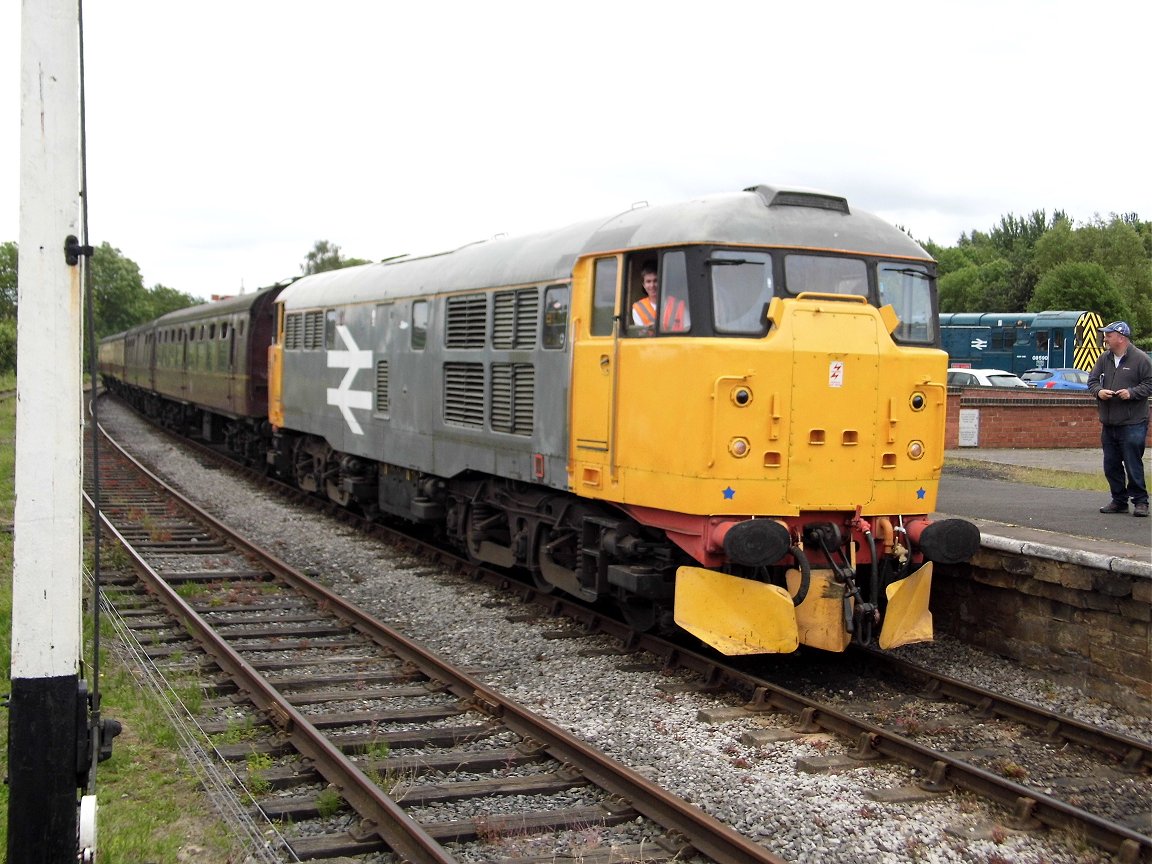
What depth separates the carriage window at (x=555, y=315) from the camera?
855cm

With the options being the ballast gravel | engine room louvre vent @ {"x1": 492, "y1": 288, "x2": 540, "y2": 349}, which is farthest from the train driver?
the ballast gravel

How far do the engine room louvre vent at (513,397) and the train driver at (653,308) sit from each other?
1.51 metres

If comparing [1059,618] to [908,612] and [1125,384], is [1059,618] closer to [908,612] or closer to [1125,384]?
[908,612]

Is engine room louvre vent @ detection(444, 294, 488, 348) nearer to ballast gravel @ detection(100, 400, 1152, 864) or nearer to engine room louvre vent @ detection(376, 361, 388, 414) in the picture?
engine room louvre vent @ detection(376, 361, 388, 414)

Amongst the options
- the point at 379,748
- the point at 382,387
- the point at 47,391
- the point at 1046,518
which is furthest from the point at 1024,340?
the point at 47,391

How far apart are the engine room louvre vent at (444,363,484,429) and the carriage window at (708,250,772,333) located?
3.16 m

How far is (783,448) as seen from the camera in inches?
284

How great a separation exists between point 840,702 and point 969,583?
7.16 ft

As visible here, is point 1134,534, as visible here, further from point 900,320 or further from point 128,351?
point 128,351

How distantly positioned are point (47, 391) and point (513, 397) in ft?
19.8

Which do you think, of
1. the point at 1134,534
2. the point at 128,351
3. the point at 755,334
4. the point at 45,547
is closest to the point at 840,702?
the point at 755,334

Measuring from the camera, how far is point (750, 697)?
23.6 feet

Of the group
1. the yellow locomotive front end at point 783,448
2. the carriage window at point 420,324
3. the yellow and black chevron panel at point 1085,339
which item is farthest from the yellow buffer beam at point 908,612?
the yellow and black chevron panel at point 1085,339

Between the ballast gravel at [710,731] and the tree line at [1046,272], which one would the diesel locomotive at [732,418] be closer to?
the ballast gravel at [710,731]
